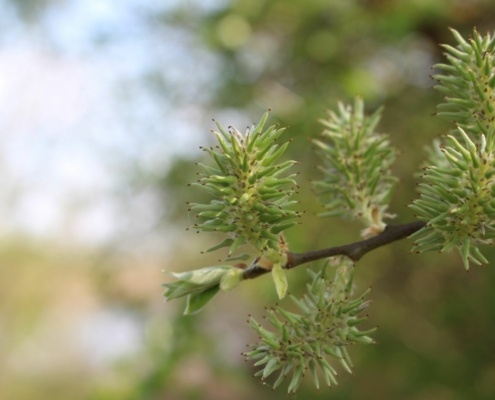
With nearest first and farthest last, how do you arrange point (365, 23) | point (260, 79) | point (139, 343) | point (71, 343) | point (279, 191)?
point (279, 191), point (365, 23), point (139, 343), point (260, 79), point (71, 343)

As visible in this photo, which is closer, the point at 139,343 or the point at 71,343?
the point at 139,343

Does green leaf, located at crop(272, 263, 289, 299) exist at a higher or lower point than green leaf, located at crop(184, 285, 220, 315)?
lower

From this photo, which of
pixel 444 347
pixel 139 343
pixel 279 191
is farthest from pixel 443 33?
pixel 279 191

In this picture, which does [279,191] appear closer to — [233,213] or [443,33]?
[233,213]

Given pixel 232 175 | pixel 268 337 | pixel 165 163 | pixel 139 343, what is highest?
pixel 165 163
